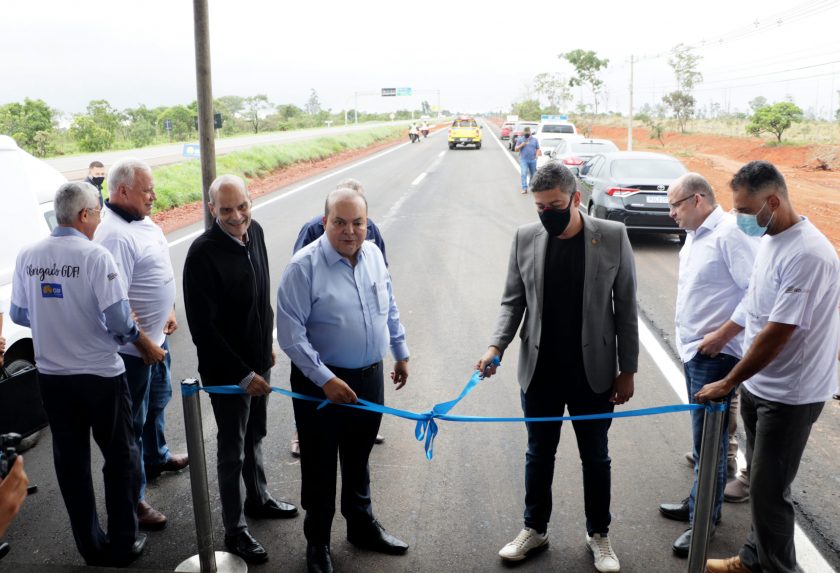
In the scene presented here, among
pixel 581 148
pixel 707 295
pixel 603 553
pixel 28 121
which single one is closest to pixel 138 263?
pixel 603 553

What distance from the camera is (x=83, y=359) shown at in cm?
357

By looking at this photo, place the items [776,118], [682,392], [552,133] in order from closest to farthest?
[682,392] → [552,133] → [776,118]

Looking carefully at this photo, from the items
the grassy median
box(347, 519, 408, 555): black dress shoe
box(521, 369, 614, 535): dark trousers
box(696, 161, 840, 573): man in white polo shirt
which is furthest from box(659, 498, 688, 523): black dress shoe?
the grassy median

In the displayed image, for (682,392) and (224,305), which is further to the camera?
(682,392)

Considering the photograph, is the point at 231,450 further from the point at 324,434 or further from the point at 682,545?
the point at 682,545

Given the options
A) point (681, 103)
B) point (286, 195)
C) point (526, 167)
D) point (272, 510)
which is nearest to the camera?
point (272, 510)

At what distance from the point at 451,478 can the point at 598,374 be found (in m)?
1.51

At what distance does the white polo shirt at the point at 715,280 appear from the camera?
152 inches

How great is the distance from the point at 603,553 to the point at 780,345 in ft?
4.67

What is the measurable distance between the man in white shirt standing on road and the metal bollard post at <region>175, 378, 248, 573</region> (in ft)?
8.07

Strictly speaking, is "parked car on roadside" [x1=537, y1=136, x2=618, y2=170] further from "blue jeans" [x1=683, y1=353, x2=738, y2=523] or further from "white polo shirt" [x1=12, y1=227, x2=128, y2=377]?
"white polo shirt" [x1=12, y1=227, x2=128, y2=377]

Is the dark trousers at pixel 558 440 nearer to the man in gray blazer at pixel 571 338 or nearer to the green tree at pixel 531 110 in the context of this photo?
the man in gray blazer at pixel 571 338

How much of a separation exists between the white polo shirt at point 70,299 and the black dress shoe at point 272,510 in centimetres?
127

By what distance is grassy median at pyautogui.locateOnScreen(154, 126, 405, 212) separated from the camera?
1942cm
